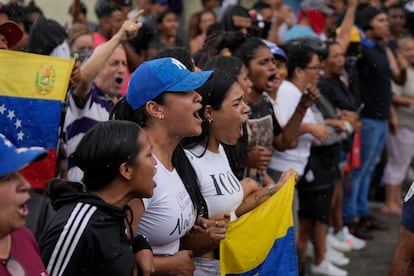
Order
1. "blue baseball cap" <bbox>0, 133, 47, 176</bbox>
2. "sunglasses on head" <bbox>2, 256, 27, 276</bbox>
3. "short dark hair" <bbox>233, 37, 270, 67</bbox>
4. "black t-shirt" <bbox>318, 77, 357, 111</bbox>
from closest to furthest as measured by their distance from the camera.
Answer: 1. "blue baseball cap" <bbox>0, 133, 47, 176</bbox>
2. "sunglasses on head" <bbox>2, 256, 27, 276</bbox>
3. "short dark hair" <bbox>233, 37, 270, 67</bbox>
4. "black t-shirt" <bbox>318, 77, 357, 111</bbox>

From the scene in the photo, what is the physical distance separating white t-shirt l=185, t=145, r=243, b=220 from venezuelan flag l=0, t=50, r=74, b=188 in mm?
1008

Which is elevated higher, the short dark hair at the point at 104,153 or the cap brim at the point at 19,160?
the cap brim at the point at 19,160

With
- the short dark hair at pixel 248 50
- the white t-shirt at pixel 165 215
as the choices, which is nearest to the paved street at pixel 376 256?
the short dark hair at pixel 248 50

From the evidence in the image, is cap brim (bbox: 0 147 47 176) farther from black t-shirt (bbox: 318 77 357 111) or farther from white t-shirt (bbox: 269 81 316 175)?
black t-shirt (bbox: 318 77 357 111)

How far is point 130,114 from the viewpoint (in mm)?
3867

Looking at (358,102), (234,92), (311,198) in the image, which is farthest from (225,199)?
(358,102)

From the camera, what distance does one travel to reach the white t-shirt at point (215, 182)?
411 centimetres

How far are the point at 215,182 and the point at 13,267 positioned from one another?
65.8 inches

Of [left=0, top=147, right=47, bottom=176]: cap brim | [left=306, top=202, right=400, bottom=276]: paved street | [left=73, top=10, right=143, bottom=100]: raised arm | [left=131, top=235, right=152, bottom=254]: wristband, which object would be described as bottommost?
[left=306, top=202, right=400, bottom=276]: paved street

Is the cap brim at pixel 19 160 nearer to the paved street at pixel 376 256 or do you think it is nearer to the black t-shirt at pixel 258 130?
the black t-shirt at pixel 258 130

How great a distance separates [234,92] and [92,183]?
58.9 inches

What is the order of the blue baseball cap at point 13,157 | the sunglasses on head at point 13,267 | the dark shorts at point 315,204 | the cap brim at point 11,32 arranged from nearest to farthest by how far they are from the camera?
1. the blue baseball cap at point 13,157
2. the sunglasses on head at point 13,267
3. the cap brim at point 11,32
4. the dark shorts at point 315,204

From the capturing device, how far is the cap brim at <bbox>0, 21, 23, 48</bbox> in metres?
4.60

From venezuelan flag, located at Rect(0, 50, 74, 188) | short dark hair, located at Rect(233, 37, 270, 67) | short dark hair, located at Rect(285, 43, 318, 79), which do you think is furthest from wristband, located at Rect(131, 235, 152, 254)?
short dark hair, located at Rect(285, 43, 318, 79)
